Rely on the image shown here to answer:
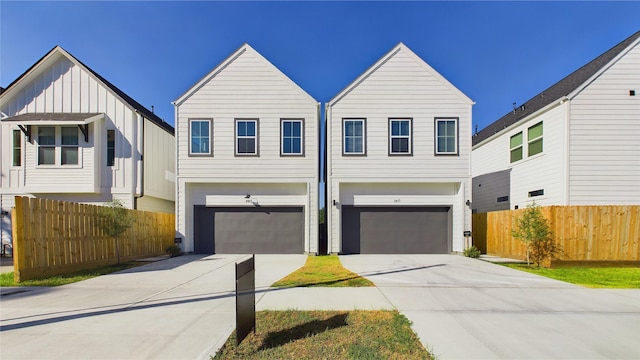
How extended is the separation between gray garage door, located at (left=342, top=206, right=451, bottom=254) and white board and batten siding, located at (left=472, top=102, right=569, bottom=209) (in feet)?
11.8

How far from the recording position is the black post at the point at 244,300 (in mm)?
3896

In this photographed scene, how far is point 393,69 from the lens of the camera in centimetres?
1462

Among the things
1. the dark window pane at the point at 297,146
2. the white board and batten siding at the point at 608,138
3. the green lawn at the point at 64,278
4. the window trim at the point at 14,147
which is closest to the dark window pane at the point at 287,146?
the dark window pane at the point at 297,146

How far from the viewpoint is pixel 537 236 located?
408 inches

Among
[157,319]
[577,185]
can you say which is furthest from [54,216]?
[577,185]

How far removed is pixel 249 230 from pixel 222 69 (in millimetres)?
7270

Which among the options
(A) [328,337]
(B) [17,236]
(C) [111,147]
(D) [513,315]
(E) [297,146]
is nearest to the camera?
(A) [328,337]

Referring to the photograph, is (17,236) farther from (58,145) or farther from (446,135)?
(446,135)

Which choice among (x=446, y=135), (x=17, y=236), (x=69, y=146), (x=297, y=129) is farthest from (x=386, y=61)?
(x=69, y=146)

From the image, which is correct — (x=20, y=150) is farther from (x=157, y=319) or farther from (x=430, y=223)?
(x=430, y=223)

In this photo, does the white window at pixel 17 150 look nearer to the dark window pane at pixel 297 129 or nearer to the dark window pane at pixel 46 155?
the dark window pane at pixel 46 155

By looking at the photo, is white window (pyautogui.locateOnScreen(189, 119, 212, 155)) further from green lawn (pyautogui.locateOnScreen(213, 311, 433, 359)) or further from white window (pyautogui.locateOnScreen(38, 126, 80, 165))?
green lawn (pyautogui.locateOnScreen(213, 311, 433, 359))

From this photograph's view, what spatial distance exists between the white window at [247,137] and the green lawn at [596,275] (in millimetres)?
10823

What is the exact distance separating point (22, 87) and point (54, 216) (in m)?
9.35
